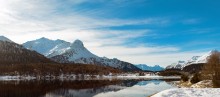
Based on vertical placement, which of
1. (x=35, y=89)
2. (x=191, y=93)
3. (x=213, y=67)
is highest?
(x=213, y=67)

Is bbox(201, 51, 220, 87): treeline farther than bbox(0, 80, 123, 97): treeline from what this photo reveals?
Yes

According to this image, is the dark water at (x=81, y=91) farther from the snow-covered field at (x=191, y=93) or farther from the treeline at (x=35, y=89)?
the snow-covered field at (x=191, y=93)

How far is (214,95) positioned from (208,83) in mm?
55758

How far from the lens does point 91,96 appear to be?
9112cm

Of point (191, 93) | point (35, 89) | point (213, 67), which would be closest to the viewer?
point (191, 93)

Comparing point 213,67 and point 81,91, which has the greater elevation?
point 213,67

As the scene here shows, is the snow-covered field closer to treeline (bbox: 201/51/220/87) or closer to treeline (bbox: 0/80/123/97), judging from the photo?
treeline (bbox: 0/80/123/97)

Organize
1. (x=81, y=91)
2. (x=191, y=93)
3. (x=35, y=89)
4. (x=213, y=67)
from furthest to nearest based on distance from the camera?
(x=35, y=89) → (x=81, y=91) → (x=213, y=67) → (x=191, y=93)

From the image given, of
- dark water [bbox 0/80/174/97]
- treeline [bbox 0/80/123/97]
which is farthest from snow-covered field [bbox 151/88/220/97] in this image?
treeline [bbox 0/80/123/97]

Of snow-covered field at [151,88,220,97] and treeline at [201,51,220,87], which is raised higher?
treeline at [201,51,220,87]

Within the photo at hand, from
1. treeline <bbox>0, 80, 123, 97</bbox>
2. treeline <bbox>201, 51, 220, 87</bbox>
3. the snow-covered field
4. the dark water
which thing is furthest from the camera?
treeline <bbox>201, 51, 220, 87</bbox>

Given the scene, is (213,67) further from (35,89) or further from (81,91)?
(35,89)

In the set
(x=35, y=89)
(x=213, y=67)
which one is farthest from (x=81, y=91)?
(x=213, y=67)

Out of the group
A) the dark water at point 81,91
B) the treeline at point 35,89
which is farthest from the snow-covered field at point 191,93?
the treeline at point 35,89
